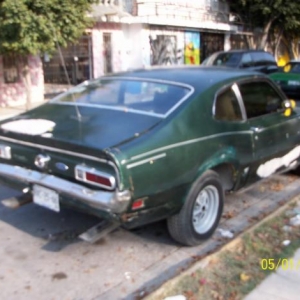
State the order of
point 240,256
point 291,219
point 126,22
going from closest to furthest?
point 240,256 < point 291,219 < point 126,22

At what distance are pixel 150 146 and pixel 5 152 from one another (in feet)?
4.83

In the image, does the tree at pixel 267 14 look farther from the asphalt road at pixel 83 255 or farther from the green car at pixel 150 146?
the asphalt road at pixel 83 255

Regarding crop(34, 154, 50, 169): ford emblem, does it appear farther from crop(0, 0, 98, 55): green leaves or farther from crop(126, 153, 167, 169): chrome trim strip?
crop(0, 0, 98, 55): green leaves

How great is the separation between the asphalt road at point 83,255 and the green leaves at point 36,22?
6655 mm

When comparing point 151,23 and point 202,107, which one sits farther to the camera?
point 151,23

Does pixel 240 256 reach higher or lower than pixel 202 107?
lower

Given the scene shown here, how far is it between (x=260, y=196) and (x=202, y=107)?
2.02 m

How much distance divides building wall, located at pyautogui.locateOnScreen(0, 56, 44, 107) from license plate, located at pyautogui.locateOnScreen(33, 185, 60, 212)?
11522 mm

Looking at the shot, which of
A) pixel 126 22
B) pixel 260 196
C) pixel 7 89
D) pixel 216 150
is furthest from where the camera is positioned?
pixel 126 22

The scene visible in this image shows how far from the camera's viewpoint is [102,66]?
755 inches

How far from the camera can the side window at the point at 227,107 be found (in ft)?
14.2

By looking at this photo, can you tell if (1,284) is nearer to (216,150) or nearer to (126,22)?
(216,150)

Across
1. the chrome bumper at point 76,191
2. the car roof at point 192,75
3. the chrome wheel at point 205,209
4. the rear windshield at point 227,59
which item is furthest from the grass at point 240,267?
the rear windshield at point 227,59

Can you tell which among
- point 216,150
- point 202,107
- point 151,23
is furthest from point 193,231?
point 151,23
